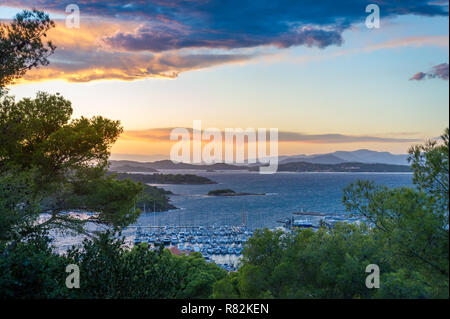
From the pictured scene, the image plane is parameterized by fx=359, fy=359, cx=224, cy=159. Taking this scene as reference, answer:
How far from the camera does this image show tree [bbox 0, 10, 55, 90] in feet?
25.5

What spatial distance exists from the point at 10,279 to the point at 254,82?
34.3 ft

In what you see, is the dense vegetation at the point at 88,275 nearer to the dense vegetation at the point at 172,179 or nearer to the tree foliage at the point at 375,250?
the tree foliage at the point at 375,250

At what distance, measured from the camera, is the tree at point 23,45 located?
7777 mm

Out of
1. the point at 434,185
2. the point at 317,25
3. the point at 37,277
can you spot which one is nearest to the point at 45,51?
the point at 37,277

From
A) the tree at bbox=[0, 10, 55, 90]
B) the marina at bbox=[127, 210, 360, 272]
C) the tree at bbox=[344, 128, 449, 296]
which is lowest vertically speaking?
the marina at bbox=[127, 210, 360, 272]

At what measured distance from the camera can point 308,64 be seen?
12.0m

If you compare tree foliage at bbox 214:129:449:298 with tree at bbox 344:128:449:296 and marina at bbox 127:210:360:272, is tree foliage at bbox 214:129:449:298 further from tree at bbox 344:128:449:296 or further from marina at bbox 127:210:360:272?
Result: marina at bbox 127:210:360:272

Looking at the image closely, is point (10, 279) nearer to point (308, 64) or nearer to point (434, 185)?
point (434, 185)

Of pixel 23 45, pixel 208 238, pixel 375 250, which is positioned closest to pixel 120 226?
pixel 23 45

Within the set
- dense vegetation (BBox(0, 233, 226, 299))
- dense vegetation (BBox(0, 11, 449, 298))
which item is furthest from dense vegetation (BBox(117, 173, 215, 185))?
A: dense vegetation (BBox(0, 233, 226, 299))

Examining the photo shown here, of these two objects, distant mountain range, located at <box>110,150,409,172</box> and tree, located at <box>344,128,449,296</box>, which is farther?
distant mountain range, located at <box>110,150,409,172</box>

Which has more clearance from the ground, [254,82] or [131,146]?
[254,82]

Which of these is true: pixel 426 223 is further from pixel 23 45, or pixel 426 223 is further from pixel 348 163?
pixel 348 163

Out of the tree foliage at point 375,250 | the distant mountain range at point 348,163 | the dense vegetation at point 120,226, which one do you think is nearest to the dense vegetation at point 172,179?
the distant mountain range at point 348,163
